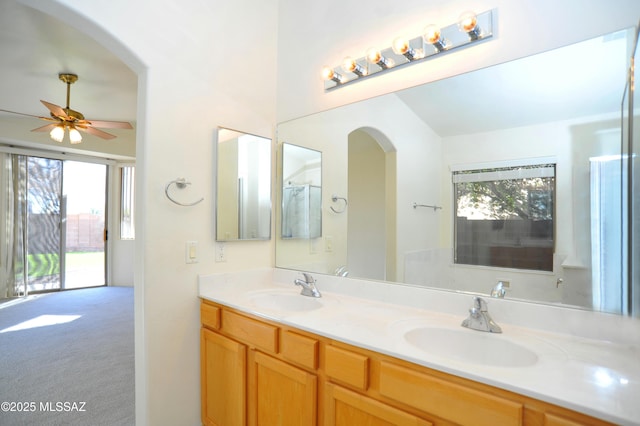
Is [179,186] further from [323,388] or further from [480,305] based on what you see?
[480,305]

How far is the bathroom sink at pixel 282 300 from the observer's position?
188 centimetres

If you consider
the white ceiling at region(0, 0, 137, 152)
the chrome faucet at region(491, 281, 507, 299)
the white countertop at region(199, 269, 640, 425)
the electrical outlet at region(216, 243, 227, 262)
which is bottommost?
the white countertop at region(199, 269, 640, 425)

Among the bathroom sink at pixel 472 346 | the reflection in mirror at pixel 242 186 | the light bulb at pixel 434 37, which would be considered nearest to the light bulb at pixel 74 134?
the reflection in mirror at pixel 242 186

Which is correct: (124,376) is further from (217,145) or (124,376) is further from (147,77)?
(147,77)

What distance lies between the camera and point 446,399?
0.95 m

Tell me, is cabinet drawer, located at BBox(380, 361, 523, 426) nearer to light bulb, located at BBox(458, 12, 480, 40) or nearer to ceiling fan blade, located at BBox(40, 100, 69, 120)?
light bulb, located at BBox(458, 12, 480, 40)

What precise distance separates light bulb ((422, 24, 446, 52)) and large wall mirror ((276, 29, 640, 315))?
173mm

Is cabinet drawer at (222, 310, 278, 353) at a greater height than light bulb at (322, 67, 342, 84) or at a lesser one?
lesser

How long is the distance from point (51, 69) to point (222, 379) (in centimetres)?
362

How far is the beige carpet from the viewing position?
205cm

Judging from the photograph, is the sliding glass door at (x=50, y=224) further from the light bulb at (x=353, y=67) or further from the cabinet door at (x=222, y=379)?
the light bulb at (x=353, y=67)

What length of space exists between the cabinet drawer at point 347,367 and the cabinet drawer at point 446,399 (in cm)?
7

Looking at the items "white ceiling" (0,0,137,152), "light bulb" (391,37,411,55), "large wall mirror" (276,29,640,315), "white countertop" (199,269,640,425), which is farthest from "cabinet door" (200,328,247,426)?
"white ceiling" (0,0,137,152)

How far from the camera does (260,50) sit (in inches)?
89.3
